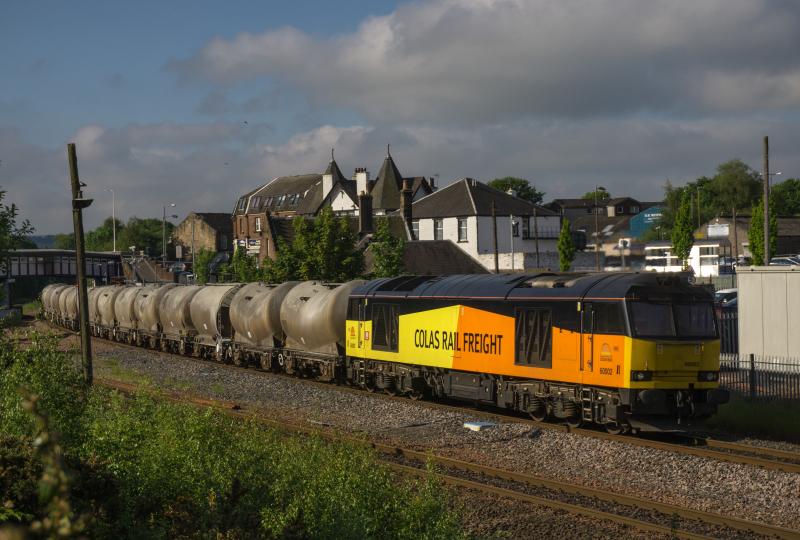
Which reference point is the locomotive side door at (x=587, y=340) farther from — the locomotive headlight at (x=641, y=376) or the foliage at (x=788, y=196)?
the foliage at (x=788, y=196)

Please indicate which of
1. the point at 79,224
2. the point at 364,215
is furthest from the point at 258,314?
the point at 364,215

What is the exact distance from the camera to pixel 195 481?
11.3 metres

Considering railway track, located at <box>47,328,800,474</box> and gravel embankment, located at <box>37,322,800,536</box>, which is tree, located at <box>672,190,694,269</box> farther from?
railway track, located at <box>47,328,800,474</box>

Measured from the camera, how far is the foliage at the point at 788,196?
14977 centimetres

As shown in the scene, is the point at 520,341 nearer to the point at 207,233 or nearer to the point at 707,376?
the point at 707,376

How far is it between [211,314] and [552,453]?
2427 centimetres

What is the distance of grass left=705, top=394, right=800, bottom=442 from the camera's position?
20000 millimetres

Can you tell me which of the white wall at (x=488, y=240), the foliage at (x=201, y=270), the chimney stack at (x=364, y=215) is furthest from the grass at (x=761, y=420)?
the foliage at (x=201, y=270)

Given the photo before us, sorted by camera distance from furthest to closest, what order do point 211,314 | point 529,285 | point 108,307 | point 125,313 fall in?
1. point 108,307
2. point 125,313
3. point 211,314
4. point 529,285

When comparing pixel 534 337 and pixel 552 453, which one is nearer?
pixel 552 453

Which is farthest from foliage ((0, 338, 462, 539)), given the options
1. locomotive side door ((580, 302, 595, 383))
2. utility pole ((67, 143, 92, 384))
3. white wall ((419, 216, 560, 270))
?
white wall ((419, 216, 560, 270))

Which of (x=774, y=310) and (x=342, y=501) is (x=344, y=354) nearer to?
(x=774, y=310)

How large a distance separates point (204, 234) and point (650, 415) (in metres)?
117

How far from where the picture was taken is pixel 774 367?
25875mm
